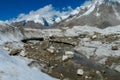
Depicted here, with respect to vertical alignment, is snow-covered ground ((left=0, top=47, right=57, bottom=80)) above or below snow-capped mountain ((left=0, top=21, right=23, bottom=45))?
below

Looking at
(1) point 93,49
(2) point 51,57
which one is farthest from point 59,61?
(1) point 93,49

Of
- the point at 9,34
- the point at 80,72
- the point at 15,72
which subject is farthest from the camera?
the point at 9,34

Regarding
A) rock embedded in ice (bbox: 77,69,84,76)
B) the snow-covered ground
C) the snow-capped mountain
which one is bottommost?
rock embedded in ice (bbox: 77,69,84,76)

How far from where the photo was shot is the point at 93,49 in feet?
145

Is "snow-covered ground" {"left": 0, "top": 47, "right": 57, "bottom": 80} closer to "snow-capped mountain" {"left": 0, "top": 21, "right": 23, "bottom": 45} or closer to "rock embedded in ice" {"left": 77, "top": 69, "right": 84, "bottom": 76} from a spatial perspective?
"rock embedded in ice" {"left": 77, "top": 69, "right": 84, "bottom": 76}

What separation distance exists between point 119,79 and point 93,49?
42.3 ft

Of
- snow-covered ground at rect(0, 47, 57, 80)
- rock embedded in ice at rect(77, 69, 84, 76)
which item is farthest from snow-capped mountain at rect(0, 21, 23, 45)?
snow-covered ground at rect(0, 47, 57, 80)

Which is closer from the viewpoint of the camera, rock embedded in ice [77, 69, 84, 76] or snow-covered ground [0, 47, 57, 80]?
snow-covered ground [0, 47, 57, 80]

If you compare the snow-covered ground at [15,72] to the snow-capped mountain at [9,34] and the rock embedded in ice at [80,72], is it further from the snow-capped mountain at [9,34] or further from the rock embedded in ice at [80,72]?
the snow-capped mountain at [9,34]

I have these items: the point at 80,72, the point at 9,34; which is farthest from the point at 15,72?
the point at 9,34

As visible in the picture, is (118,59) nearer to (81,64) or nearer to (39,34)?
(81,64)

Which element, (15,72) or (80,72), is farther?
(80,72)

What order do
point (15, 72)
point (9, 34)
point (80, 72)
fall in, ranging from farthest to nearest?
point (9, 34) < point (80, 72) < point (15, 72)

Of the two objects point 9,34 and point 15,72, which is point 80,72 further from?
point 9,34
